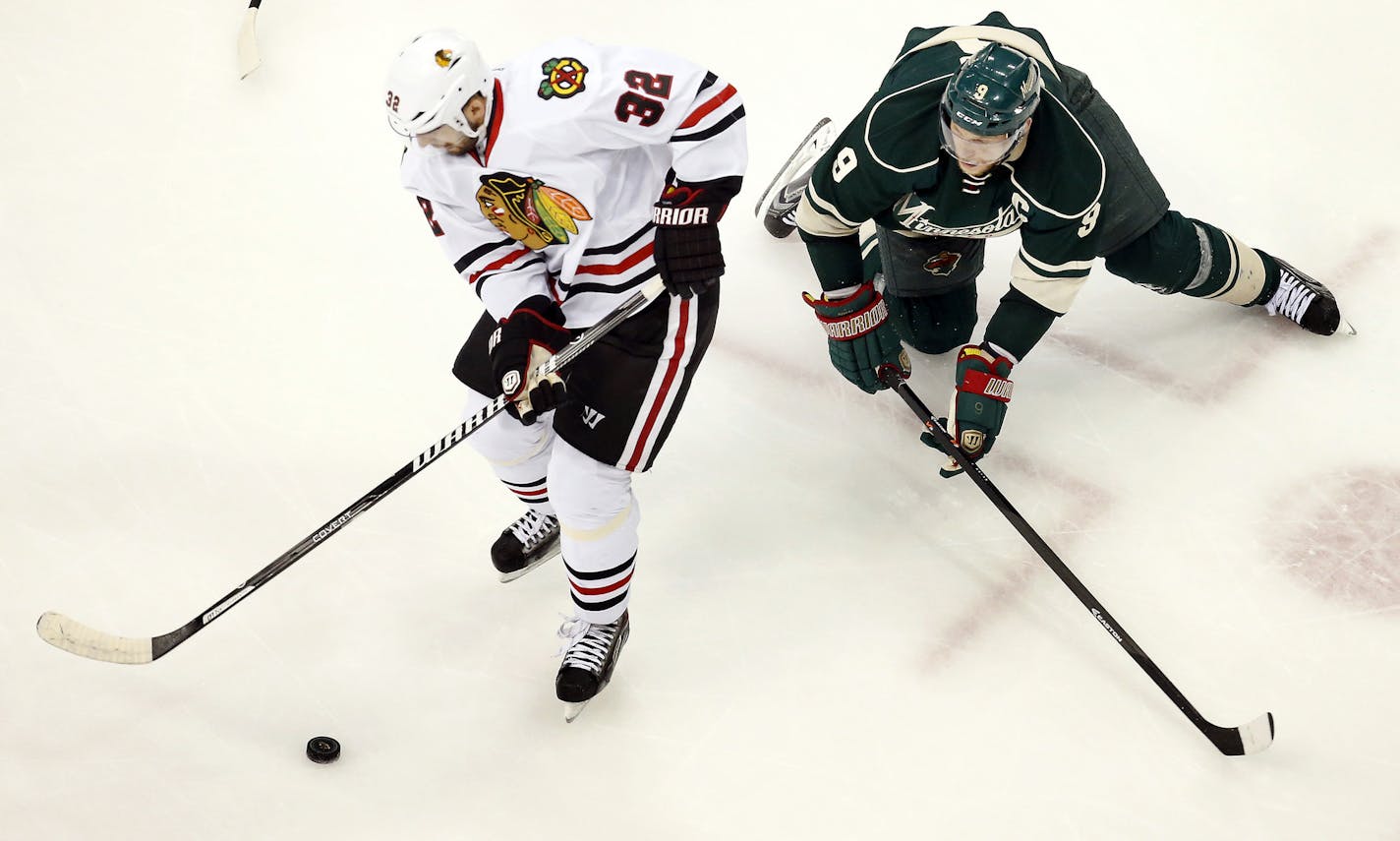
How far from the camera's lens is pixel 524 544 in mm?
3217

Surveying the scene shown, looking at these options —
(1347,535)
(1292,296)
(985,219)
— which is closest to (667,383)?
(985,219)

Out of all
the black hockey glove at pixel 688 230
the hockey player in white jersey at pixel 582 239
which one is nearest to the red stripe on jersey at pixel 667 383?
the hockey player in white jersey at pixel 582 239

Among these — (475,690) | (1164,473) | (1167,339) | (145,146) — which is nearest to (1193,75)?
(1167,339)

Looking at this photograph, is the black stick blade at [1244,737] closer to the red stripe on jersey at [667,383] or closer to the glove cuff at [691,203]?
the red stripe on jersey at [667,383]

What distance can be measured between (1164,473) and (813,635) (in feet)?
3.36

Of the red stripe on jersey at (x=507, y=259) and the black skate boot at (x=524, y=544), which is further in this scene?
the black skate boot at (x=524, y=544)

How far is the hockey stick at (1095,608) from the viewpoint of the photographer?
9.10 feet

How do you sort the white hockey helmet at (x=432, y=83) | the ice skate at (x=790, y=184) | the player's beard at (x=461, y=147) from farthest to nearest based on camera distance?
the ice skate at (x=790, y=184)
the player's beard at (x=461, y=147)
the white hockey helmet at (x=432, y=83)

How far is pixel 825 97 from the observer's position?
4453mm

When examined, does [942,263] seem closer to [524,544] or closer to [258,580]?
[524,544]

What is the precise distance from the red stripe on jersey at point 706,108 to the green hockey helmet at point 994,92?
17.7 inches

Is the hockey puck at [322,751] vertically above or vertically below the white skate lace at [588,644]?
below

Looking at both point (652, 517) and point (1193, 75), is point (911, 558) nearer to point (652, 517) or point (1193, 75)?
point (652, 517)

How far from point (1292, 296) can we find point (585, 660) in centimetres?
220
